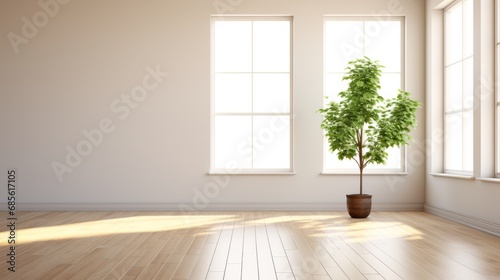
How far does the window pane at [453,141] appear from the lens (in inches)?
269

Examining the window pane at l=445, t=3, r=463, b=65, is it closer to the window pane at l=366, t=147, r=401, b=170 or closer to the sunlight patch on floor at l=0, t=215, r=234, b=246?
the window pane at l=366, t=147, r=401, b=170

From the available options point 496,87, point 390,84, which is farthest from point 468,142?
point 390,84

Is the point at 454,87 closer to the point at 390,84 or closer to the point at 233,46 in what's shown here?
the point at 390,84

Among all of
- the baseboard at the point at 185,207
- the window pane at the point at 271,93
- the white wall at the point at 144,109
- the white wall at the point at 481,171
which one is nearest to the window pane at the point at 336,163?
the white wall at the point at 144,109

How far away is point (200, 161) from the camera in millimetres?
7668

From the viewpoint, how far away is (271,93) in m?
7.85

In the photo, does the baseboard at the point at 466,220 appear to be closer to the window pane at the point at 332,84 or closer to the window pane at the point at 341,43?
the window pane at the point at 332,84

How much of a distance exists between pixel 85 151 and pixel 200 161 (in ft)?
5.58

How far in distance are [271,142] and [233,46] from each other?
1561 millimetres

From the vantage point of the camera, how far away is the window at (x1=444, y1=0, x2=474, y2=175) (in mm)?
6535

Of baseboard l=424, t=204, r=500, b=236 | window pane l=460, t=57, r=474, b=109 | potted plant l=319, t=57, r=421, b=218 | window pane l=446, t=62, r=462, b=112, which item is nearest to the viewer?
baseboard l=424, t=204, r=500, b=236

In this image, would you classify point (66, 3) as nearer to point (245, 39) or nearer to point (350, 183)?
point (245, 39)

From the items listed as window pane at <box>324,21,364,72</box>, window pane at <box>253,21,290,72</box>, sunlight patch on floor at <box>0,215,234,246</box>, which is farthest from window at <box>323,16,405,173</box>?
sunlight patch on floor at <box>0,215,234,246</box>

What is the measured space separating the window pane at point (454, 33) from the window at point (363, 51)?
698 mm
